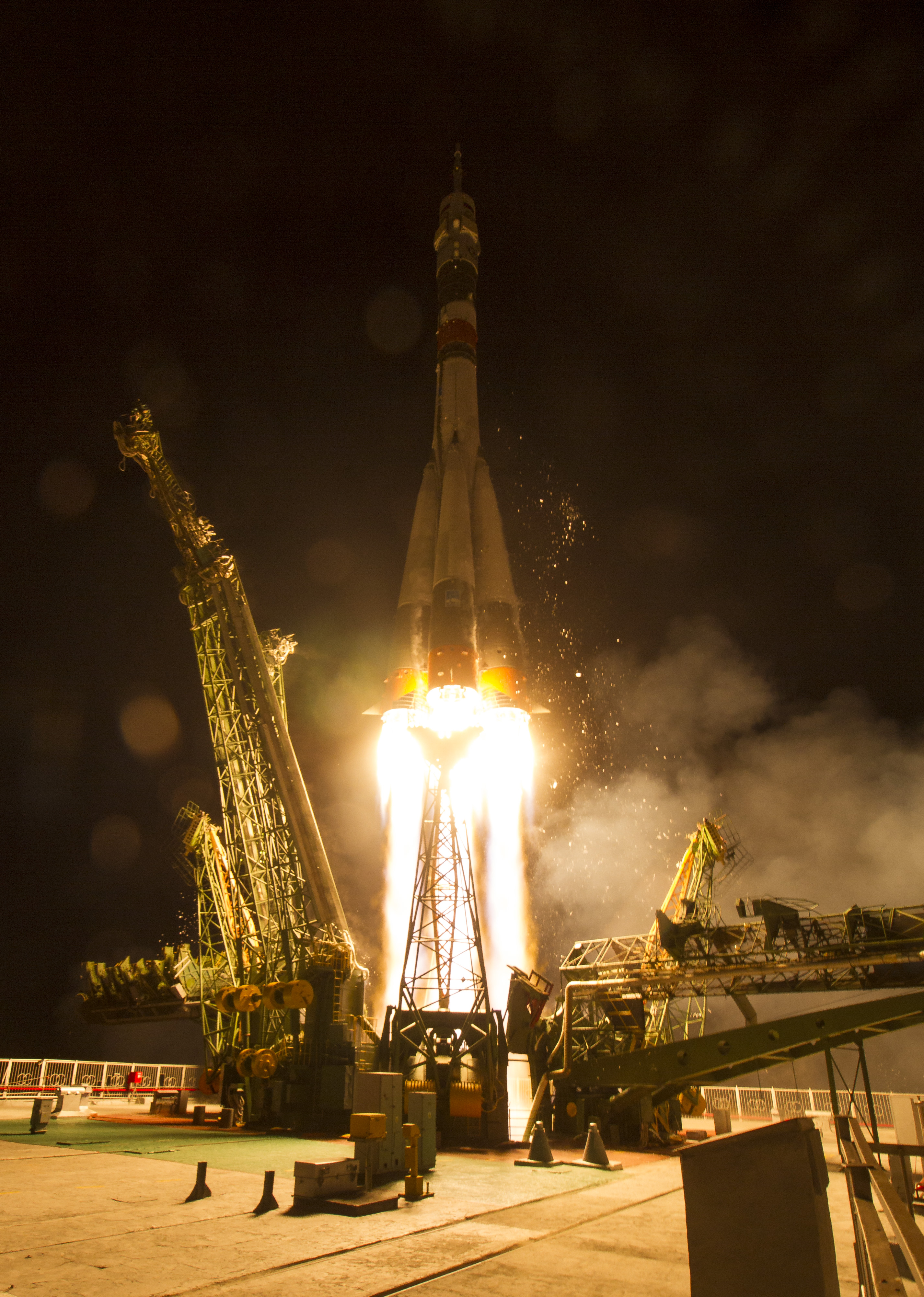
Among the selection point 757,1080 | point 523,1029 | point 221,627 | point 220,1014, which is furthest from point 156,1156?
point 757,1080

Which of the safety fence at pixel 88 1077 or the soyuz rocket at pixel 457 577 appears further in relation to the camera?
the soyuz rocket at pixel 457 577

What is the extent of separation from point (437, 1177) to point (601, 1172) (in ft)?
12.9

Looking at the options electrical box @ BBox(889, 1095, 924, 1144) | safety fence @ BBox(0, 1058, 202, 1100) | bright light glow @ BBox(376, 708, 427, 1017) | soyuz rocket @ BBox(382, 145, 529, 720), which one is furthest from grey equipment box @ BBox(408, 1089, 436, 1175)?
safety fence @ BBox(0, 1058, 202, 1100)

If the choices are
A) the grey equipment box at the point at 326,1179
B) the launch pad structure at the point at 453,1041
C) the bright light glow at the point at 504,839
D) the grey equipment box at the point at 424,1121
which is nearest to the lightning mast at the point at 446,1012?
the launch pad structure at the point at 453,1041

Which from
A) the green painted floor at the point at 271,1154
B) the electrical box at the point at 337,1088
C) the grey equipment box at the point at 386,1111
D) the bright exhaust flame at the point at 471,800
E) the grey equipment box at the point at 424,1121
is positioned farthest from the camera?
the bright exhaust flame at the point at 471,800

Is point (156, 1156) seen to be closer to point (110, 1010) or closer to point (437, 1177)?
point (437, 1177)

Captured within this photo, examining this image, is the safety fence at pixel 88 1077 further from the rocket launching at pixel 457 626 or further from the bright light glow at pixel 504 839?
the bright light glow at pixel 504 839

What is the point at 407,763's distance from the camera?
1400 inches

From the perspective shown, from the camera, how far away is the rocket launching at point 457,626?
31234 mm

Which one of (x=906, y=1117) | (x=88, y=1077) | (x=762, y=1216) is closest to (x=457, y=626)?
(x=906, y=1117)

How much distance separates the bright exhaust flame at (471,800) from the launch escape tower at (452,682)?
256 mm

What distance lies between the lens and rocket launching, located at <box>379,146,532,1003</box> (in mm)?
31234

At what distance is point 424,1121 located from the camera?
15.7 meters

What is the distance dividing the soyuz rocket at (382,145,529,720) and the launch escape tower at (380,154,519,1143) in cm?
5
